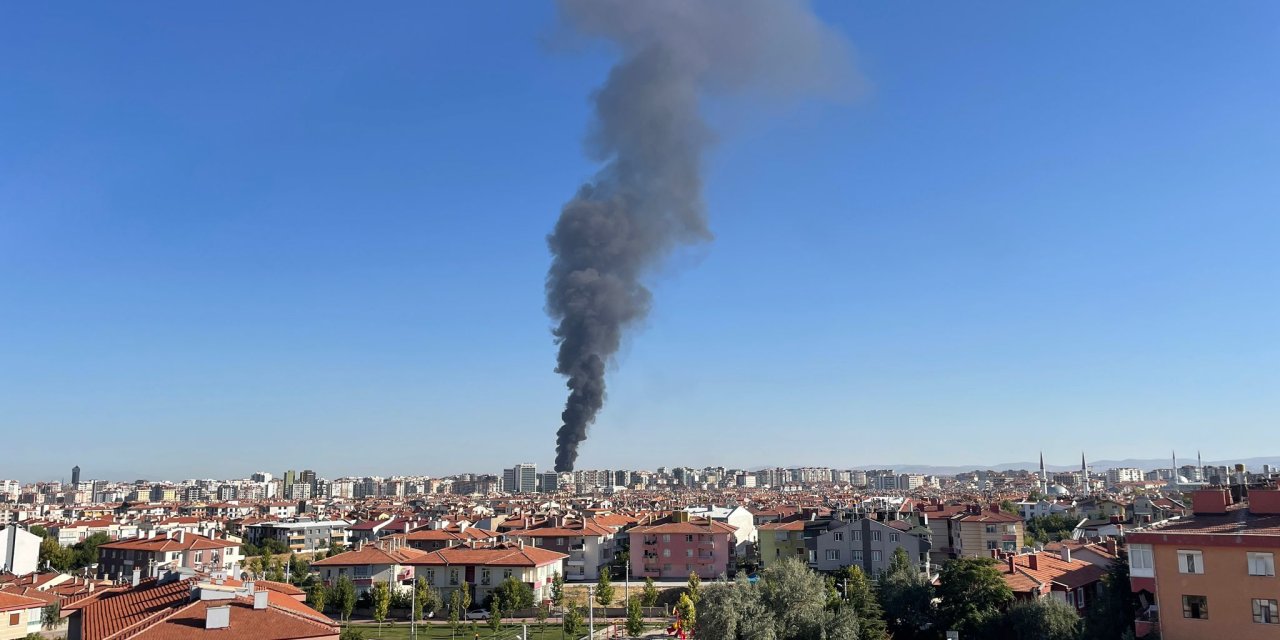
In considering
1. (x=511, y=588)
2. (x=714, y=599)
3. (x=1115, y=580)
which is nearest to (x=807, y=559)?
(x=511, y=588)

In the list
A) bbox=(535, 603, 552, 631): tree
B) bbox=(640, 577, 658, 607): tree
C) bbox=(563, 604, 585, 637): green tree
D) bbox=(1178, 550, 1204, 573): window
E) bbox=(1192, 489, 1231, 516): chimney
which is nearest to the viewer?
bbox=(1178, 550, 1204, 573): window

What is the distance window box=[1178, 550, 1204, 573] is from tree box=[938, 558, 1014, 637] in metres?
11.1

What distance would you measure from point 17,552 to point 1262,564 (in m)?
69.8

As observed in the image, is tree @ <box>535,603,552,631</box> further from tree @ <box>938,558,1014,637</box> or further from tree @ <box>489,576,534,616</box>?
tree @ <box>938,558,1014,637</box>

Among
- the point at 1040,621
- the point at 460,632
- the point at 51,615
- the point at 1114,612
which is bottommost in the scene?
the point at 460,632

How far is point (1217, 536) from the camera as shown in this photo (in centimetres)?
1792

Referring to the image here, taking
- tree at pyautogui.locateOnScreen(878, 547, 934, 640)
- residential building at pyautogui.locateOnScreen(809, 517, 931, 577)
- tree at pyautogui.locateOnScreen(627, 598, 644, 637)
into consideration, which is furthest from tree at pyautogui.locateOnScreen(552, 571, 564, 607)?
tree at pyautogui.locateOnScreen(878, 547, 934, 640)

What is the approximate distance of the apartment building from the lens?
17.4 m

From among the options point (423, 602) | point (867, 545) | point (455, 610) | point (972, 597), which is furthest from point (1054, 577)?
point (423, 602)

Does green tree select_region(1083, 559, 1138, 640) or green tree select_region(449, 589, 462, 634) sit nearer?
green tree select_region(1083, 559, 1138, 640)

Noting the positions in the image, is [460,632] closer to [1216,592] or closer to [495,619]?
[495,619]

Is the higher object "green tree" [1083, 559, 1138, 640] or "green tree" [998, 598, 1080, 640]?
"green tree" [1083, 559, 1138, 640]

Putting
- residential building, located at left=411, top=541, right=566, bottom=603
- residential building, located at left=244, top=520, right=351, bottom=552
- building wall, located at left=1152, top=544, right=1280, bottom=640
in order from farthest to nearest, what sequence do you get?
1. residential building, located at left=244, top=520, right=351, bottom=552
2. residential building, located at left=411, top=541, right=566, bottom=603
3. building wall, located at left=1152, top=544, right=1280, bottom=640

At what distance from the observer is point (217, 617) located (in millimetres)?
18750
